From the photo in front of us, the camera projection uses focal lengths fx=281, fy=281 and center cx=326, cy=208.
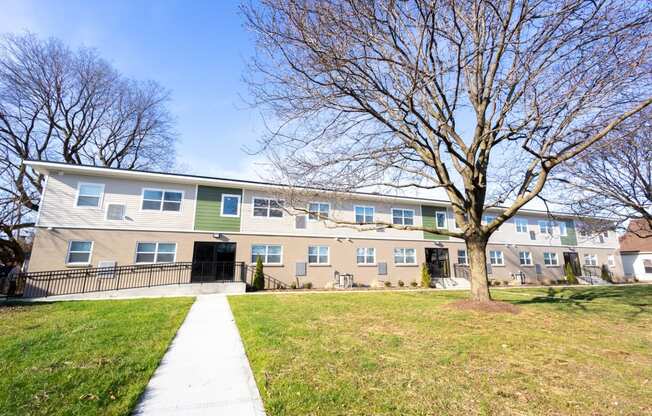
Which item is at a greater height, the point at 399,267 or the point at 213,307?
the point at 399,267

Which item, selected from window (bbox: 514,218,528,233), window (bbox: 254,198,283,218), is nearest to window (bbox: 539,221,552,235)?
window (bbox: 514,218,528,233)

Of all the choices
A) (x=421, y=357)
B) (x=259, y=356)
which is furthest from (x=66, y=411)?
(x=421, y=357)

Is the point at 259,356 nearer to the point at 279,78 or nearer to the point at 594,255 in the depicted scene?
the point at 279,78

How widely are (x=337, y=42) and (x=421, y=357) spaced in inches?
229

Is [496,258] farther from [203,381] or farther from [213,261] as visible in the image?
[203,381]

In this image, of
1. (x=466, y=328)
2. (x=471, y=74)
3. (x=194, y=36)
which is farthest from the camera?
(x=471, y=74)

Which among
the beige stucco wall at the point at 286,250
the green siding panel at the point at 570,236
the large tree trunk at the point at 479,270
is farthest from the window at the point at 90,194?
the green siding panel at the point at 570,236

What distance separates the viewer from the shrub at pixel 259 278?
14852 millimetres

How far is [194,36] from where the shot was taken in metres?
7.12

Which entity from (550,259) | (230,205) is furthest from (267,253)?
(550,259)

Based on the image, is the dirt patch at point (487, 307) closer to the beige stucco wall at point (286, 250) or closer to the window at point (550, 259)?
the beige stucco wall at point (286, 250)

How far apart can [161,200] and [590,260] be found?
1380 inches

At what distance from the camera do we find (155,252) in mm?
14203

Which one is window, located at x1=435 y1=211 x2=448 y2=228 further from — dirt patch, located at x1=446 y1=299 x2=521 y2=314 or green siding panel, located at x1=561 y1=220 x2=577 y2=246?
dirt patch, located at x1=446 y1=299 x2=521 y2=314
